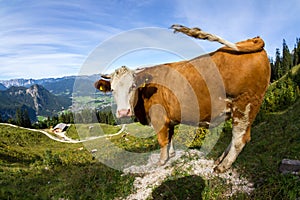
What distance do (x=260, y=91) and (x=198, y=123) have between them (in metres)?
2.11

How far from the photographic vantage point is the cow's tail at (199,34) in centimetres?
611

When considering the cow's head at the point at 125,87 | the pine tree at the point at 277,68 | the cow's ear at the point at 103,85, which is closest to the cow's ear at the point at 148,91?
the cow's head at the point at 125,87

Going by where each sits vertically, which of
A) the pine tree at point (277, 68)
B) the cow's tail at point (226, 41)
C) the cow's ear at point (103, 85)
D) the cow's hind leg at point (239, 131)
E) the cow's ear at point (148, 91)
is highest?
the pine tree at point (277, 68)

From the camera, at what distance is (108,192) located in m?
8.03

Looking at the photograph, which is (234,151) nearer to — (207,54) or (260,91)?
A: (260,91)

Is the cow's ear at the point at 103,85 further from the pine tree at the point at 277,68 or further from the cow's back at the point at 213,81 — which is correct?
the pine tree at the point at 277,68

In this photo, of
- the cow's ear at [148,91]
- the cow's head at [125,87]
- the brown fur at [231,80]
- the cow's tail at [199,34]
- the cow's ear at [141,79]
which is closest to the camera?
the cow's tail at [199,34]

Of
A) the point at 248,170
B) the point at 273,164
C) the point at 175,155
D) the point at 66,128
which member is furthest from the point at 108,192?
the point at 66,128

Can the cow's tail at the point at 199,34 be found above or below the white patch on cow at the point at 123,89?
above

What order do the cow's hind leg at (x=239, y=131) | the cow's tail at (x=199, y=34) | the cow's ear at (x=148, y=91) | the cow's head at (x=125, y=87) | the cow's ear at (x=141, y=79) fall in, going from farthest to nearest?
the cow's ear at (x=148, y=91)
the cow's ear at (x=141, y=79)
the cow's head at (x=125, y=87)
the cow's hind leg at (x=239, y=131)
the cow's tail at (x=199, y=34)

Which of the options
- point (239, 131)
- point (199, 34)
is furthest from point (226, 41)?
point (239, 131)

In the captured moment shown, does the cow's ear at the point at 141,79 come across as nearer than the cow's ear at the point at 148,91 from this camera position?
Yes

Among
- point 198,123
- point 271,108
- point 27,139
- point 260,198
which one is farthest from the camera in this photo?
point 27,139

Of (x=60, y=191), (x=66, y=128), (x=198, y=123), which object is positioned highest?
(x=198, y=123)
